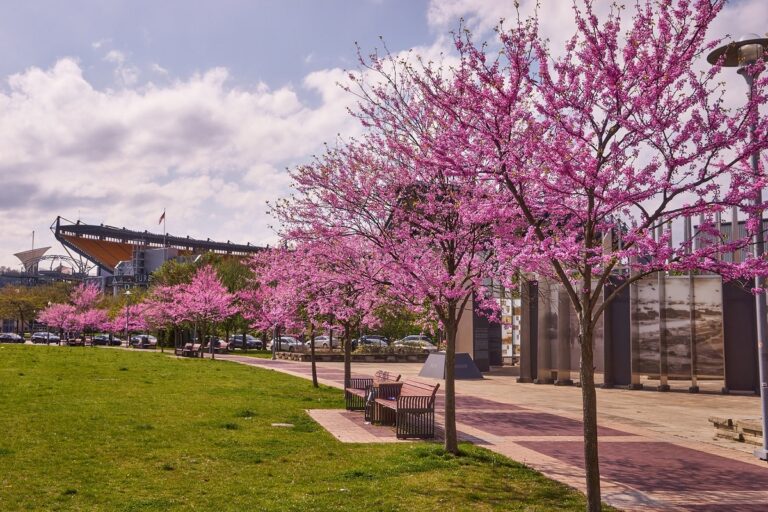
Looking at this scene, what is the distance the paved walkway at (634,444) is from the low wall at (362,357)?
24635mm

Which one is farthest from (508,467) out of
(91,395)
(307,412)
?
(91,395)

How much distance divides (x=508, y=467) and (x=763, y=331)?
5.25m

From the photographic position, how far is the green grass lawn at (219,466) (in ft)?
26.3

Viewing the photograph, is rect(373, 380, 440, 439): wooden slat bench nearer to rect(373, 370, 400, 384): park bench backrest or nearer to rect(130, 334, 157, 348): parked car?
rect(373, 370, 400, 384): park bench backrest

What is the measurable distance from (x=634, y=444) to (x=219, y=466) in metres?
8.12

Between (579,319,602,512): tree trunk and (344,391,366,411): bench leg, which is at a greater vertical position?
(579,319,602,512): tree trunk

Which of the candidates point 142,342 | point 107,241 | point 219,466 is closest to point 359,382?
point 219,466

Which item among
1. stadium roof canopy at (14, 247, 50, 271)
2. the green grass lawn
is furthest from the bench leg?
stadium roof canopy at (14, 247, 50, 271)

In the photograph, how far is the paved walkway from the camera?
8.98m

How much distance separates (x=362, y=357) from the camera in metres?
49.4

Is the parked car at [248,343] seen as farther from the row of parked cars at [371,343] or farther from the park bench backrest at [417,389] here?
the park bench backrest at [417,389]

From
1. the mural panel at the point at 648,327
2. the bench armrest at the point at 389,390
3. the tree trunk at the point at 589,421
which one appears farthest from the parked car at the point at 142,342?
the tree trunk at the point at 589,421

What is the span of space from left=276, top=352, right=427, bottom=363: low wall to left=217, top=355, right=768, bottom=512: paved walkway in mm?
24635

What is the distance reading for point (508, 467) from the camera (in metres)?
10.2
